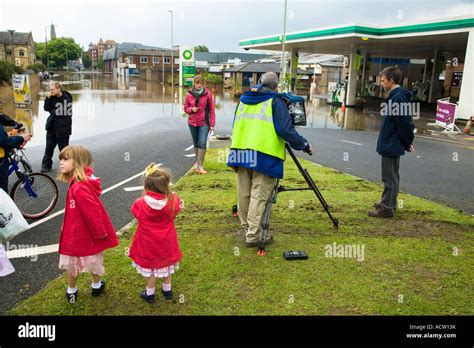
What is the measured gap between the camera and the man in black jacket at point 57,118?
812cm

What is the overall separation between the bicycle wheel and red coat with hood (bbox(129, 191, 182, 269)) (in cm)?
307

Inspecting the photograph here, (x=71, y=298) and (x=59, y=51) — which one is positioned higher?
(x=59, y=51)

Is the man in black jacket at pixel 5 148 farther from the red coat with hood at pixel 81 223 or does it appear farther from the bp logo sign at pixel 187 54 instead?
the bp logo sign at pixel 187 54

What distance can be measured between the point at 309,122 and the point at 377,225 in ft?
50.7

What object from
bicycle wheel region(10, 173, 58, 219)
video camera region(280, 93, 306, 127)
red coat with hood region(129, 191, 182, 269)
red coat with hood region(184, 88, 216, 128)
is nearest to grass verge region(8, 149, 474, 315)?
red coat with hood region(129, 191, 182, 269)

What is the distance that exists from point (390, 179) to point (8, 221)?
4858mm

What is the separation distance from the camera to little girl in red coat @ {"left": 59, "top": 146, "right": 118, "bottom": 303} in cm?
349

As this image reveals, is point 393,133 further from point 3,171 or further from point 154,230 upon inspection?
point 3,171

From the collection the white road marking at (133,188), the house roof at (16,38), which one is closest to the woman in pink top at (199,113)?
the white road marking at (133,188)

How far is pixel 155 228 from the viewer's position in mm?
3482

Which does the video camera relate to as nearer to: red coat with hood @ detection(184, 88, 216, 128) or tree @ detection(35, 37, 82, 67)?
red coat with hood @ detection(184, 88, 216, 128)

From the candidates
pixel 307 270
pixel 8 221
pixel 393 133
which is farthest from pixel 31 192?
pixel 393 133

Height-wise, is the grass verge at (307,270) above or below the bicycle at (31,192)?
below

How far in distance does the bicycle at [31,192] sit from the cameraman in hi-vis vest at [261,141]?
10.1 ft
